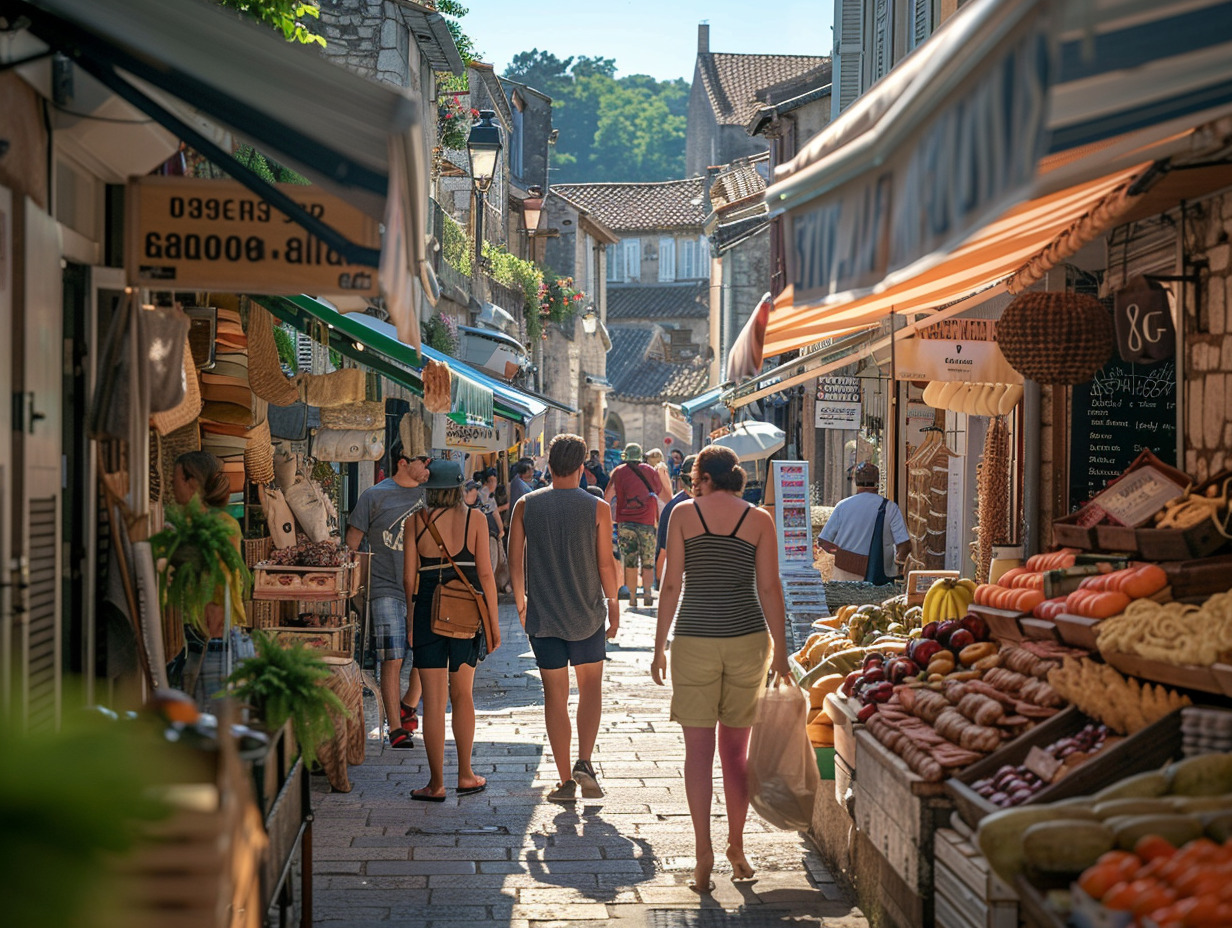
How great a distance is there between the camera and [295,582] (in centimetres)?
931

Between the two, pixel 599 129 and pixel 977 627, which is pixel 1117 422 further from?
pixel 599 129

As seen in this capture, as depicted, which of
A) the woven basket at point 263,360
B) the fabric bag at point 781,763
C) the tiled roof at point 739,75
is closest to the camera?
the fabric bag at point 781,763

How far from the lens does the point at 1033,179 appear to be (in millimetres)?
2838

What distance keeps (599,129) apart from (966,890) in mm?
83141

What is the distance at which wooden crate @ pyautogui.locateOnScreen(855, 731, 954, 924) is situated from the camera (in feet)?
17.9

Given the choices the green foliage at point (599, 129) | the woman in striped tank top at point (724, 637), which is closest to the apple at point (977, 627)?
the woman in striped tank top at point (724, 637)

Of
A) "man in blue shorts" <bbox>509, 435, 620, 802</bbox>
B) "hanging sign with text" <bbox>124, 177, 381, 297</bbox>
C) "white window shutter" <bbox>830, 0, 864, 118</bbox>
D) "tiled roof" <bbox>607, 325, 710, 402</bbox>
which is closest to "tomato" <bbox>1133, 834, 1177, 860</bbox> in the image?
"hanging sign with text" <bbox>124, 177, 381, 297</bbox>

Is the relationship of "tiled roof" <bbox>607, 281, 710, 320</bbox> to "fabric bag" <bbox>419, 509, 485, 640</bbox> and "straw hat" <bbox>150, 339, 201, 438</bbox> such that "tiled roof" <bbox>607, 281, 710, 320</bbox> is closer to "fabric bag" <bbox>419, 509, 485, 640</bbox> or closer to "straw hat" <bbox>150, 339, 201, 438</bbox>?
"fabric bag" <bbox>419, 509, 485, 640</bbox>

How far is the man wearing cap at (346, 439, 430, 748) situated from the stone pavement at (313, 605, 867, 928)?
327mm

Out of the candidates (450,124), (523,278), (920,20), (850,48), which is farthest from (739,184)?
(920,20)

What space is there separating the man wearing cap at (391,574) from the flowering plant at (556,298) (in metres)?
26.5

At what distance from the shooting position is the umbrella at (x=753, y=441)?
750 inches

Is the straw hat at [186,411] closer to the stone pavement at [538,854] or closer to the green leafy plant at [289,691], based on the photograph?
the green leafy plant at [289,691]

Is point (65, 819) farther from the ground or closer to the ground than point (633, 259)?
closer to the ground
